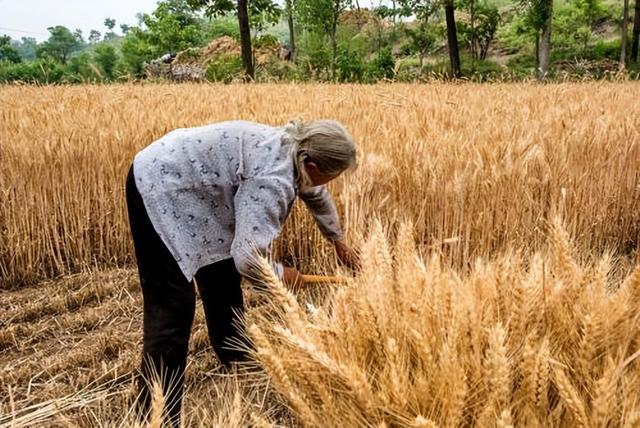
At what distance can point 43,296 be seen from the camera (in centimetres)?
243

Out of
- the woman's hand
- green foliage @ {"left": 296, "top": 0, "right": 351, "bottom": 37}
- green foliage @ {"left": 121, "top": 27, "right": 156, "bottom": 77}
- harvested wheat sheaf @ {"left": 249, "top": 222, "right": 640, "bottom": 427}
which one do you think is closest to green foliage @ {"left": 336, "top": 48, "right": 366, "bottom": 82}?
green foliage @ {"left": 296, "top": 0, "right": 351, "bottom": 37}

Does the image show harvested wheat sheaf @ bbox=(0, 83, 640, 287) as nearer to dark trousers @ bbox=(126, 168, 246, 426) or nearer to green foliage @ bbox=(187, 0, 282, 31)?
dark trousers @ bbox=(126, 168, 246, 426)

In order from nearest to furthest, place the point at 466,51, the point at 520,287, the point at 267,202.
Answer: the point at 520,287 → the point at 267,202 → the point at 466,51

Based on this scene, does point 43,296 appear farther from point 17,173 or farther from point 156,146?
point 156,146

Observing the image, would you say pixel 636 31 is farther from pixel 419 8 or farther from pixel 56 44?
Result: pixel 56 44

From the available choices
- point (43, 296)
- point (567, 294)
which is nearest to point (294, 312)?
point (567, 294)

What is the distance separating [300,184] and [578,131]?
202cm

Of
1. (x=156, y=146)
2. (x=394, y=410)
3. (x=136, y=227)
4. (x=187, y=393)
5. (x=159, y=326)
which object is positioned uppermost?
(x=156, y=146)

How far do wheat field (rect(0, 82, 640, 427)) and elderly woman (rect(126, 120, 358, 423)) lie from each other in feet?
0.70

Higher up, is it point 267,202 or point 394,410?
point 267,202

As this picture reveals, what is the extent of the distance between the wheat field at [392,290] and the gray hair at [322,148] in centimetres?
22

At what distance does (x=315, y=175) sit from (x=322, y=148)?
0.11 meters

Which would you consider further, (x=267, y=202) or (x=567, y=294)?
(x=267, y=202)

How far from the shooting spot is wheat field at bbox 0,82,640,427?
85 centimetres
